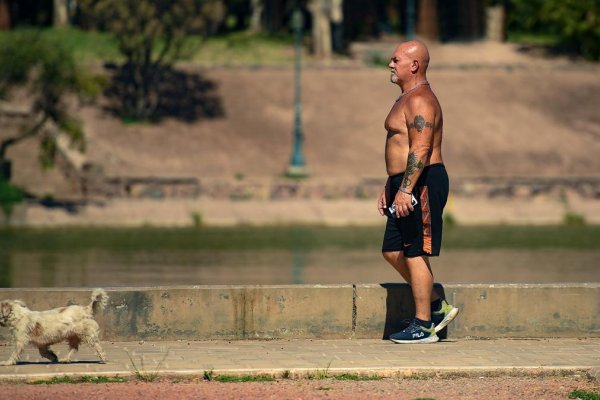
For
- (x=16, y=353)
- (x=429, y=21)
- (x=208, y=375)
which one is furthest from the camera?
(x=429, y=21)

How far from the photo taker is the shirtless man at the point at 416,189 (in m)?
11.3

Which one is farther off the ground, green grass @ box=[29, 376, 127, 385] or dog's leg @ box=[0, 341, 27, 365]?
dog's leg @ box=[0, 341, 27, 365]

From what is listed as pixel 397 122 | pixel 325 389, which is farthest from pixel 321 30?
pixel 325 389

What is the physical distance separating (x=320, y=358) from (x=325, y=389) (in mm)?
1252

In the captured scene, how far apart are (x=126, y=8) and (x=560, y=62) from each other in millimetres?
20143

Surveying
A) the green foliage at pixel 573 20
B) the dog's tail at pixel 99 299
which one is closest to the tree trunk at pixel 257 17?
the green foliage at pixel 573 20

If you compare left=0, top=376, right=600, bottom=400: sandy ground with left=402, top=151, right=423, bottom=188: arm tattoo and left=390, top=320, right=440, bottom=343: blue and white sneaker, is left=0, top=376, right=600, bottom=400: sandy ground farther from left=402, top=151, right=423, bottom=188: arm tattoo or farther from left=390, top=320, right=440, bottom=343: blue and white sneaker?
left=402, top=151, right=423, bottom=188: arm tattoo

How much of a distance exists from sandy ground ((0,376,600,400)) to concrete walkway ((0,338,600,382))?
19 cm

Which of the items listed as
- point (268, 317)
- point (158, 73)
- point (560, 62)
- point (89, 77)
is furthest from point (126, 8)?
point (268, 317)

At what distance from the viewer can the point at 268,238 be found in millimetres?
32281

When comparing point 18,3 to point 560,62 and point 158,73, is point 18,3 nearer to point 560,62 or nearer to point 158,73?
point 158,73

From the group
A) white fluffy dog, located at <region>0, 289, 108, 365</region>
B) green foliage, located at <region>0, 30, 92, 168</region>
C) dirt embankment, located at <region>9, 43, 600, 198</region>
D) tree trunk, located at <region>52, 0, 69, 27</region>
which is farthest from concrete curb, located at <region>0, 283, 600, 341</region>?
tree trunk, located at <region>52, 0, 69, 27</region>

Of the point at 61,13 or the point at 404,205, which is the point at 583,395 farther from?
the point at 61,13

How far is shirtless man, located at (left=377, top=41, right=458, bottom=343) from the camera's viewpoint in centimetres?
1130
